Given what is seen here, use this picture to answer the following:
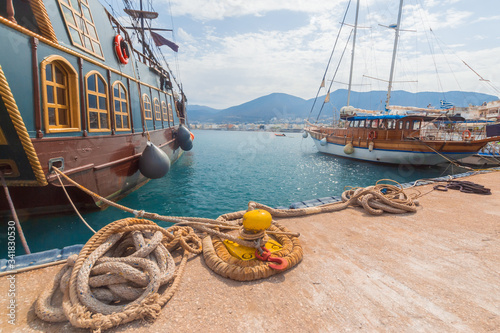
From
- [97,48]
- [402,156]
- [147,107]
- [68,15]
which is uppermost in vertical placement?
[68,15]

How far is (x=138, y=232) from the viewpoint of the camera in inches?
108

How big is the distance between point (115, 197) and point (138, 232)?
600cm

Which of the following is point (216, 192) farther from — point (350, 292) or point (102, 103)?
point (350, 292)

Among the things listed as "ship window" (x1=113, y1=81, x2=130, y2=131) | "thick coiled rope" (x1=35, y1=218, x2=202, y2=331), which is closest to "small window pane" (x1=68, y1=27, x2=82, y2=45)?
"ship window" (x1=113, y1=81, x2=130, y2=131)

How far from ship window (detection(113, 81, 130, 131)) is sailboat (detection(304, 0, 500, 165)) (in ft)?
61.8

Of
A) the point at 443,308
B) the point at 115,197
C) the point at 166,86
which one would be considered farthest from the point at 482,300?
the point at 166,86

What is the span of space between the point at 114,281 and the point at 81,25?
7.13 metres

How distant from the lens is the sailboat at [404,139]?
16375mm

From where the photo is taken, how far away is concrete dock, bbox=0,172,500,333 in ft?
6.61

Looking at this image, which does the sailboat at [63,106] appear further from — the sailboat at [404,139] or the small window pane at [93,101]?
the sailboat at [404,139]

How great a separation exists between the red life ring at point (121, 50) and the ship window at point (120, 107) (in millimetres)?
1000

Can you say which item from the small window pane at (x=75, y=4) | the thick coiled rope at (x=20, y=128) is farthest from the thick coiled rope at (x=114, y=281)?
the small window pane at (x=75, y=4)

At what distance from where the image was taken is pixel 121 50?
25.7 ft

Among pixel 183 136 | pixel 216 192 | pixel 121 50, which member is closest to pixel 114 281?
pixel 121 50
